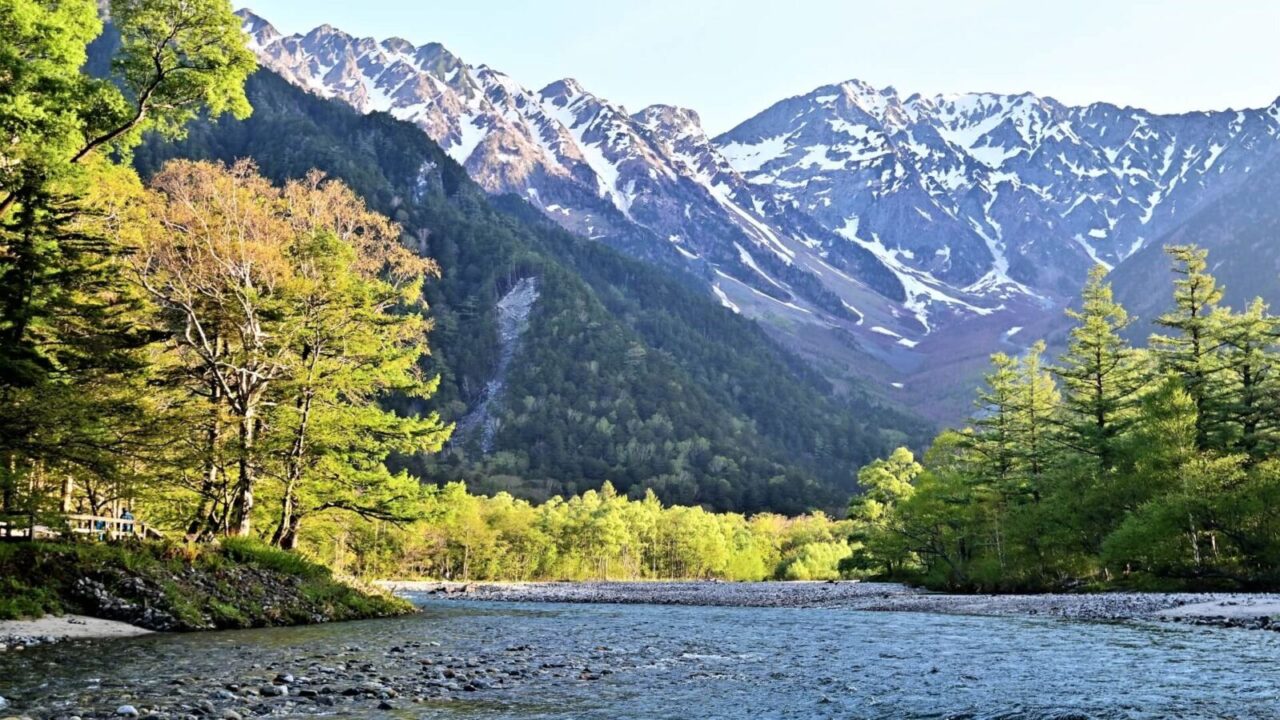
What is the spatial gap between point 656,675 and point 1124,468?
4452 cm

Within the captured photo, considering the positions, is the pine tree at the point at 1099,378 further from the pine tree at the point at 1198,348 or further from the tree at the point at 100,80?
the tree at the point at 100,80

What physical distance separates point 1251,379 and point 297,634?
5238 centimetres

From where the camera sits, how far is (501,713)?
1382 centimetres

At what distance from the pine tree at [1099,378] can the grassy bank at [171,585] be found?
4626 cm

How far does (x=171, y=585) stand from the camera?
2636 cm

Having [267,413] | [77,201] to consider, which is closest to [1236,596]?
[267,413]

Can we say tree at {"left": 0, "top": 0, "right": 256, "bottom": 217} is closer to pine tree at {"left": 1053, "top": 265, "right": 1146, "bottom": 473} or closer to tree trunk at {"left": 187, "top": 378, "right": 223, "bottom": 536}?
tree trunk at {"left": 187, "top": 378, "right": 223, "bottom": 536}

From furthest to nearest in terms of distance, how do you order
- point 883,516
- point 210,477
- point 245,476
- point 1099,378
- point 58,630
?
point 883,516, point 1099,378, point 245,476, point 210,477, point 58,630

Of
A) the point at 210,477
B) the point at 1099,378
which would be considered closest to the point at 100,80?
the point at 210,477

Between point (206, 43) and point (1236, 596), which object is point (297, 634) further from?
point (1236, 596)

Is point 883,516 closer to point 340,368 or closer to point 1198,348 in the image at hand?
point 1198,348

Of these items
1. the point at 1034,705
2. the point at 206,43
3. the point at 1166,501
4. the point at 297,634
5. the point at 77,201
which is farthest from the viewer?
the point at 1166,501

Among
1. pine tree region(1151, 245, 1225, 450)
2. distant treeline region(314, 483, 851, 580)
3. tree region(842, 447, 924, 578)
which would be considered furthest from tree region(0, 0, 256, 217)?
distant treeline region(314, 483, 851, 580)

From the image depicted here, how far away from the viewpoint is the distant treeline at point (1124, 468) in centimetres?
4453
